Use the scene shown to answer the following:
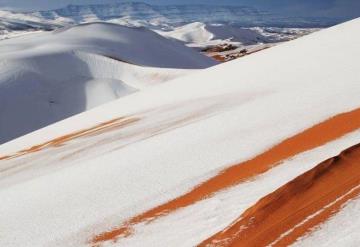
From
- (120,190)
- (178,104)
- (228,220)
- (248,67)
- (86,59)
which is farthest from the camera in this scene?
(86,59)

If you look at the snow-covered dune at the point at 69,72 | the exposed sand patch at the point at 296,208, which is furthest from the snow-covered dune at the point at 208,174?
the snow-covered dune at the point at 69,72

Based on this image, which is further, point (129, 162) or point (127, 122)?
point (127, 122)

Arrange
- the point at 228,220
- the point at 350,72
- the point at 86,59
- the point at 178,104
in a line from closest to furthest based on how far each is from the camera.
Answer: the point at 228,220
the point at 350,72
the point at 178,104
the point at 86,59

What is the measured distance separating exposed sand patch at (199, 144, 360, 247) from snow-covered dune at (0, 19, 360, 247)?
0.05ft

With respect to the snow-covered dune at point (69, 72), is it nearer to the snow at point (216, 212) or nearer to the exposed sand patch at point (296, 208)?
the snow at point (216, 212)

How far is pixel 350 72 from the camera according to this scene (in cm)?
1562

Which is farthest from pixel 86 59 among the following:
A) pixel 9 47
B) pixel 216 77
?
pixel 216 77

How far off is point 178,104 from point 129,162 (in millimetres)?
8290

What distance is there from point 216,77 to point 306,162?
15.3m

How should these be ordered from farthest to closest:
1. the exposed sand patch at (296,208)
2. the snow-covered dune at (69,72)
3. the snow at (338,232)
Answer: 1. the snow-covered dune at (69,72)
2. the exposed sand patch at (296,208)
3. the snow at (338,232)

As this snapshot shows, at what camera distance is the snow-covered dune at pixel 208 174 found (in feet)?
22.8

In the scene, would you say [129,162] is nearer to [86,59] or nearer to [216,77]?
[216,77]

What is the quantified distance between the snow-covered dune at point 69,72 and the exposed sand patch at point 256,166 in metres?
38.1

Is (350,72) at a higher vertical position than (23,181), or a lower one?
higher
